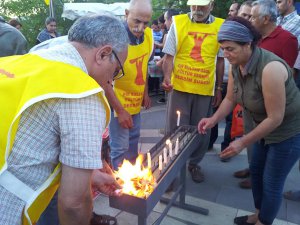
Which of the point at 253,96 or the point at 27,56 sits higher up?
the point at 27,56

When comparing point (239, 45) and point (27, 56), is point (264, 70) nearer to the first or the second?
point (239, 45)

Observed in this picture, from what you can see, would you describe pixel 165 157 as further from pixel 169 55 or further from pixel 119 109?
pixel 169 55

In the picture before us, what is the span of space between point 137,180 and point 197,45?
200 cm

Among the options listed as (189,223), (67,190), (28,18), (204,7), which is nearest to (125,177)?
(67,190)

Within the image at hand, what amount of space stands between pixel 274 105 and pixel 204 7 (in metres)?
1.70

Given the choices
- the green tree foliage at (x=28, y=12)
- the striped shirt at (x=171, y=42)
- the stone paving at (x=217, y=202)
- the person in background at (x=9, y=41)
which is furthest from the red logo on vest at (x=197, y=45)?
the green tree foliage at (x=28, y=12)

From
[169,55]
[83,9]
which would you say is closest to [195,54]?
[169,55]

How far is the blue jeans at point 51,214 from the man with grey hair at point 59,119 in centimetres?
55

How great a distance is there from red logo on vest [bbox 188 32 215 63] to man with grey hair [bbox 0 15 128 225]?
217cm

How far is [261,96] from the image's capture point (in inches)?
91.3

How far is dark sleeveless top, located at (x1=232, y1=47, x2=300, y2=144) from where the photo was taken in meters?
2.25

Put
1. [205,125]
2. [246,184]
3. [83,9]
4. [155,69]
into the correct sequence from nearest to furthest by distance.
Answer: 1. [205,125]
2. [246,184]
3. [155,69]
4. [83,9]

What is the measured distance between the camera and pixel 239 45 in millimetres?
2271

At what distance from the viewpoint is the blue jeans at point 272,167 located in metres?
2.38
